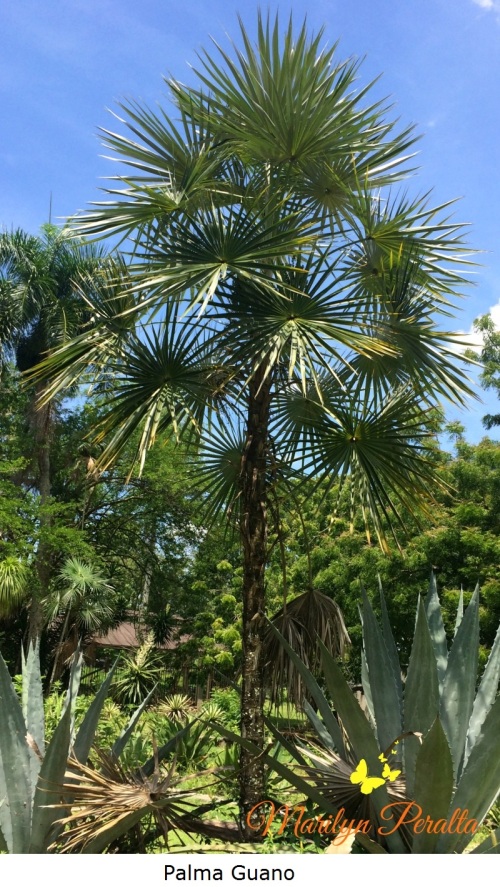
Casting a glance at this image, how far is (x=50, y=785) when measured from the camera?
3000 millimetres

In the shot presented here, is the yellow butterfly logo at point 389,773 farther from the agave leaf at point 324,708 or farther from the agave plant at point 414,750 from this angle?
the agave leaf at point 324,708

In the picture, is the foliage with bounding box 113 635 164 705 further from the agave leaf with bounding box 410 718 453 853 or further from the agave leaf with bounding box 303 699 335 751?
the agave leaf with bounding box 410 718 453 853

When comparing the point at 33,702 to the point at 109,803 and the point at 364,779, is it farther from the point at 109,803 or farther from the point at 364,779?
the point at 364,779

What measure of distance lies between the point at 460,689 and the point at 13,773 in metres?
1.99

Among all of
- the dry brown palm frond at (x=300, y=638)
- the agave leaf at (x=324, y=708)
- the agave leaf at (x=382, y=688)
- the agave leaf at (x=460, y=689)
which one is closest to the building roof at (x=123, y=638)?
the dry brown palm frond at (x=300, y=638)

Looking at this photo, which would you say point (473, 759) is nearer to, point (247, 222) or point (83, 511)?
point (247, 222)

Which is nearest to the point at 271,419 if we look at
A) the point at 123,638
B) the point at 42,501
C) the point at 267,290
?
the point at 267,290

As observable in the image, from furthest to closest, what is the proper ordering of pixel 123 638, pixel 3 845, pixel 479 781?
1. pixel 123 638
2. pixel 3 845
3. pixel 479 781

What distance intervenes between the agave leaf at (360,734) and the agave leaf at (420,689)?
152 mm

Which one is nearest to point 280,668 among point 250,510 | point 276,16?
point 250,510

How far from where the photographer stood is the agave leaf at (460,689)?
3.02 meters

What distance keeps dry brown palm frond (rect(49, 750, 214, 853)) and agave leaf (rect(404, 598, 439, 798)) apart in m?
1.03

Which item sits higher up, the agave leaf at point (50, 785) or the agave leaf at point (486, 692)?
the agave leaf at point (486, 692)

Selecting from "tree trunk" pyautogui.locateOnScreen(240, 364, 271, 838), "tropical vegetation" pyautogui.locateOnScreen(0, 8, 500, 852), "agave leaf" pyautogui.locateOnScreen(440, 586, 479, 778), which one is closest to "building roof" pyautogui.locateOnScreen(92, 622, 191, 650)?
"tropical vegetation" pyautogui.locateOnScreen(0, 8, 500, 852)
